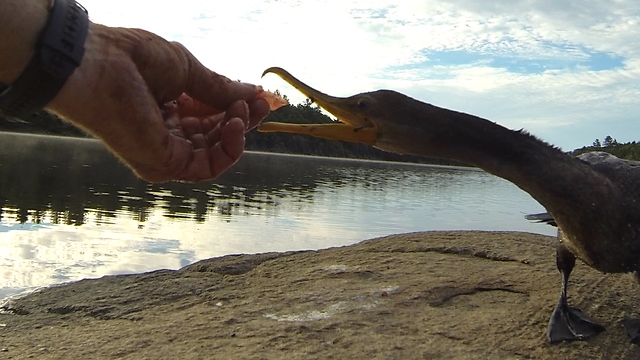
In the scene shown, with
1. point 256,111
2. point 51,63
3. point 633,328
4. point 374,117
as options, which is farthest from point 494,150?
point 51,63

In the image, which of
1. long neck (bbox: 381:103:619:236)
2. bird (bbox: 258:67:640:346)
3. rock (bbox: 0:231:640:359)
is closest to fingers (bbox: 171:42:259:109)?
bird (bbox: 258:67:640:346)

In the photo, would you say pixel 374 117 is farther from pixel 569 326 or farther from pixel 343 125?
pixel 569 326

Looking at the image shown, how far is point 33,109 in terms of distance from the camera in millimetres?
1787

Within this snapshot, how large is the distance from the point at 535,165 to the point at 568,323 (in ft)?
2.81

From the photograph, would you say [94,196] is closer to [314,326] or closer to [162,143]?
[314,326]

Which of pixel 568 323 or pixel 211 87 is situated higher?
pixel 211 87

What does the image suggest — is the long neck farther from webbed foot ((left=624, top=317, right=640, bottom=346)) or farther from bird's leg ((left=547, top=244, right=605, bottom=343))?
webbed foot ((left=624, top=317, right=640, bottom=346))

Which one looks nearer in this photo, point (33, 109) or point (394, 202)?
point (33, 109)

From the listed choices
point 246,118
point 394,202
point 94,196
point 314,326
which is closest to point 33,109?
point 246,118

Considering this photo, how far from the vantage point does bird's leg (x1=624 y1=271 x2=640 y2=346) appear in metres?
3.23

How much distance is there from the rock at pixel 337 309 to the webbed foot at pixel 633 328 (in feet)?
0.10

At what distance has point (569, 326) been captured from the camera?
3252 mm

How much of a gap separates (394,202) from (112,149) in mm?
15228

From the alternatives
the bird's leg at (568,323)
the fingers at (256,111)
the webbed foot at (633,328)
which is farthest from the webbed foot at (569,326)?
the fingers at (256,111)
